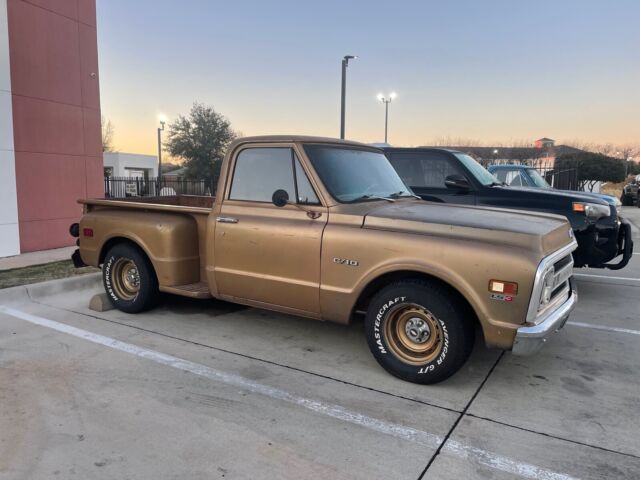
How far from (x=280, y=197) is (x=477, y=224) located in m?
1.73

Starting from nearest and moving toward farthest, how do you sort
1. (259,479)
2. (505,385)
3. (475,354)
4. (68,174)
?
(259,479)
(505,385)
(475,354)
(68,174)

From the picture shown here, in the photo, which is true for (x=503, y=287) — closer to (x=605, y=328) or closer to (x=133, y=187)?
(x=605, y=328)

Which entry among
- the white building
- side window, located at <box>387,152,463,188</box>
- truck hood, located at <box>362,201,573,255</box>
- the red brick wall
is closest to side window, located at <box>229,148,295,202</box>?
truck hood, located at <box>362,201,573,255</box>

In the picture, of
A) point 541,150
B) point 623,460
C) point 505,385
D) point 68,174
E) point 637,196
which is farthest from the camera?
point 541,150

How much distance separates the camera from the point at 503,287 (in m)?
3.64

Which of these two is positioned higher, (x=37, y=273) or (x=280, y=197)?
(x=280, y=197)

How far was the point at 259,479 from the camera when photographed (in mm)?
2875

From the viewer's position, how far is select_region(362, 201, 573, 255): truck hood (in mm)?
3779

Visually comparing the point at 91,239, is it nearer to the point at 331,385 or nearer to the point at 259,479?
the point at 331,385

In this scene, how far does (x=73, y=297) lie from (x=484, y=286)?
18.3 ft

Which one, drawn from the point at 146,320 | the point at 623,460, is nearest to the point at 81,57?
the point at 146,320

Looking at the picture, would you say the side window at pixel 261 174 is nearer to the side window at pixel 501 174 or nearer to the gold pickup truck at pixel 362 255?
the gold pickup truck at pixel 362 255

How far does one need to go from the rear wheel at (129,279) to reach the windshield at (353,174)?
98.7 inches

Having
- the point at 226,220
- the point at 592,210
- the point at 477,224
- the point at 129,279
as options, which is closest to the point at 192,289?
the point at 226,220
